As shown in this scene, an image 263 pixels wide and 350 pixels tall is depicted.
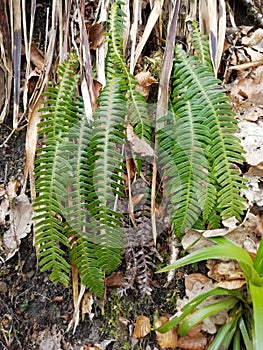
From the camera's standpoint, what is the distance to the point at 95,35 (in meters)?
2.03

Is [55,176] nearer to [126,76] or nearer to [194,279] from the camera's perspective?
[126,76]

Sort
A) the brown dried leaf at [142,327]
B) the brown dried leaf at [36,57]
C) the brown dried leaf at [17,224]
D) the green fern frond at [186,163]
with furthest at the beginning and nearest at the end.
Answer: the brown dried leaf at [36,57] < the brown dried leaf at [17,224] < the brown dried leaf at [142,327] < the green fern frond at [186,163]

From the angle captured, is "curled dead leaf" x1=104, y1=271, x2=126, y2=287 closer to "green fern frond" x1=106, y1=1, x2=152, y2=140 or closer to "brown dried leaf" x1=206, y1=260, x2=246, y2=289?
"brown dried leaf" x1=206, y1=260, x2=246, y2=289

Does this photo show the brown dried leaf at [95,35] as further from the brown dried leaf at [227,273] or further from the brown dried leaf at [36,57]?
the brown dried leaf at [227,273]

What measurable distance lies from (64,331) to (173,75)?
3.96ft

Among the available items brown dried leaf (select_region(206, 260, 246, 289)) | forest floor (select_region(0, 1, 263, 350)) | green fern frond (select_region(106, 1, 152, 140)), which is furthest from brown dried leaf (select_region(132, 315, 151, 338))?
green fern frond (select_region(106, 1, 152, 140))

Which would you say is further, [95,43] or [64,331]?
[95,43]

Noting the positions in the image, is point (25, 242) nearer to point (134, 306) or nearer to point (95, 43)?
point (134, 306)

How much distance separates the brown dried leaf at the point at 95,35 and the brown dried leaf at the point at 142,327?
1239 mm

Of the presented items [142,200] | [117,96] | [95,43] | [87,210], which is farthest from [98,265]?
[95,43]

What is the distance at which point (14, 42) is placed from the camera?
6.76 ft

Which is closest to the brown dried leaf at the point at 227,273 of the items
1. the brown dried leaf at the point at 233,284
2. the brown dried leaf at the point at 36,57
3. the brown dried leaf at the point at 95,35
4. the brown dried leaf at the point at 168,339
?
the brown dried leaf at the point at 233,284

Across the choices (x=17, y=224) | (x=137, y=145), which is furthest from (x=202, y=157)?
(x=17, y=224)

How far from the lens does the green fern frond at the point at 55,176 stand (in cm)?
170
